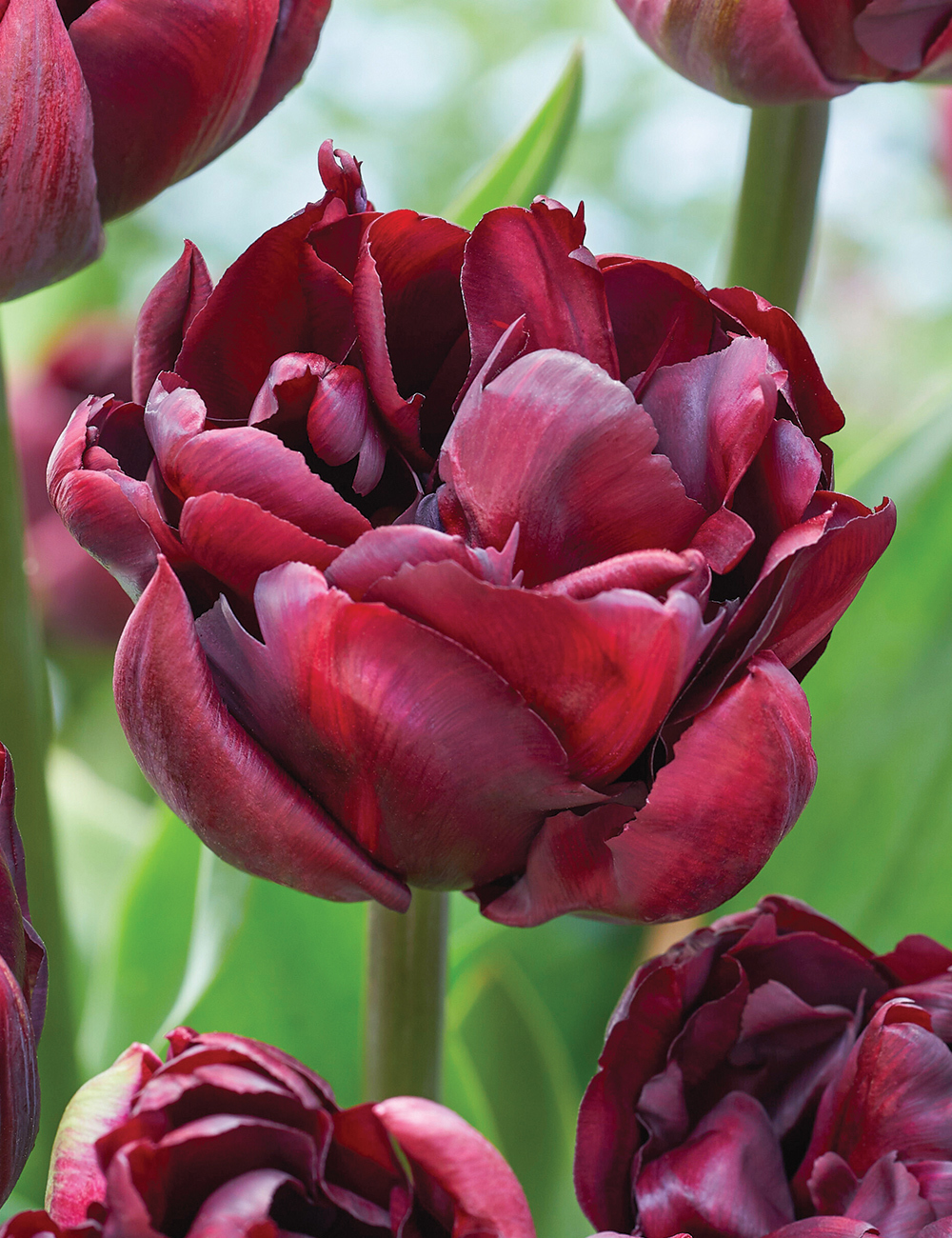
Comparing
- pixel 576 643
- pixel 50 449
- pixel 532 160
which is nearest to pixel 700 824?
pixel 576 643

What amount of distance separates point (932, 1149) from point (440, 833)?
0.26ft

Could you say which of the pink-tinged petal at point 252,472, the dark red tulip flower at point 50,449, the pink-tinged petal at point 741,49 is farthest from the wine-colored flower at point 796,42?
the dark red tulip flower at point 50,449

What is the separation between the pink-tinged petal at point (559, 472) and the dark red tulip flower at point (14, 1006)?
7 centimetres

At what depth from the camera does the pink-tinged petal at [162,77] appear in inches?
8.3

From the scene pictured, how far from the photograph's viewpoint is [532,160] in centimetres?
36

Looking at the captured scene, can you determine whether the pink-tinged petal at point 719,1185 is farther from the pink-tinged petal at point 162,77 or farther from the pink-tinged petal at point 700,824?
the pink-tinged petal at point 162,77

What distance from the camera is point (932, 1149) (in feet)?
0.67

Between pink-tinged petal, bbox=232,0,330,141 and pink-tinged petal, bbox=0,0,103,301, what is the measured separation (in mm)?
31

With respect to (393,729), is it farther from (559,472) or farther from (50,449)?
(50,449)

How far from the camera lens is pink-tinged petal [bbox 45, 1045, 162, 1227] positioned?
167 millimetres

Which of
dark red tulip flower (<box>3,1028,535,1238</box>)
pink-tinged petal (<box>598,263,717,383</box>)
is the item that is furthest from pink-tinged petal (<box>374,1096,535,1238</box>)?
pink-tinged petal (<box>598,263,717,383</box>)

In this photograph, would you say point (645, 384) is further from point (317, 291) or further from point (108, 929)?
point (108, 929)

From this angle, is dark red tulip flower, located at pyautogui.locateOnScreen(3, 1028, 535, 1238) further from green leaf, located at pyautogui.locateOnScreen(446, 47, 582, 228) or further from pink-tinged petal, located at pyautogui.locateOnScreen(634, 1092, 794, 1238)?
green leaf, located at pyautogui.locateOnScreen(446, 47, 582, 228)

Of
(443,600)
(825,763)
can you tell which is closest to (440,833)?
(443,600)
